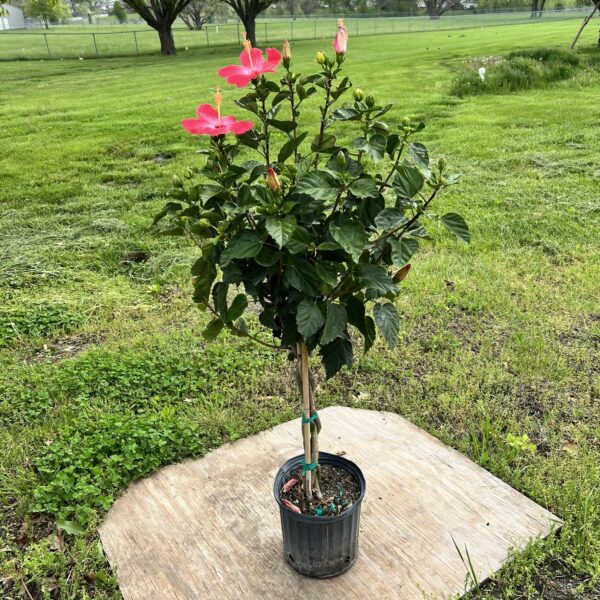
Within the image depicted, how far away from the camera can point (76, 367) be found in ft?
10.4

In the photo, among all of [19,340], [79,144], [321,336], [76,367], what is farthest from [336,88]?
[79,144]

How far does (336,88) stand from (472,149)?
5.78 m

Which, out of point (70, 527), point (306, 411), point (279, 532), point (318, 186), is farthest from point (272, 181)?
point (70, 527)

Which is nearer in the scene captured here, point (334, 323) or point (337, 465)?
point (334, 323)

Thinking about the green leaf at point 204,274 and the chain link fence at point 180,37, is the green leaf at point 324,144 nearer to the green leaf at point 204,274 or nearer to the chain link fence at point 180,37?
the green leaf at point 204,274

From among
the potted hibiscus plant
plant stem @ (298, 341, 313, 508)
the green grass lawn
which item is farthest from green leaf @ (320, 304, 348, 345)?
the green grass lawn

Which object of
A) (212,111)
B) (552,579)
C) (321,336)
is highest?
(212,111)

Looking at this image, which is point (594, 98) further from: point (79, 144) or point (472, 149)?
point (79, 144)

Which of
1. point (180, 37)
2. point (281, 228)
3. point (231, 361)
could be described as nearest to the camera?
point (281, 228)

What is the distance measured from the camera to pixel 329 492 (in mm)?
2041

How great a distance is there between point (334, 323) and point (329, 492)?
30.4 inches

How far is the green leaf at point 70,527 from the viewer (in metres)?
2.16

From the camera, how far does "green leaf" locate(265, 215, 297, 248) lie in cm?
136

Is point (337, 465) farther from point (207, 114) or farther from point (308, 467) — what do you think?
point (207, 114)
